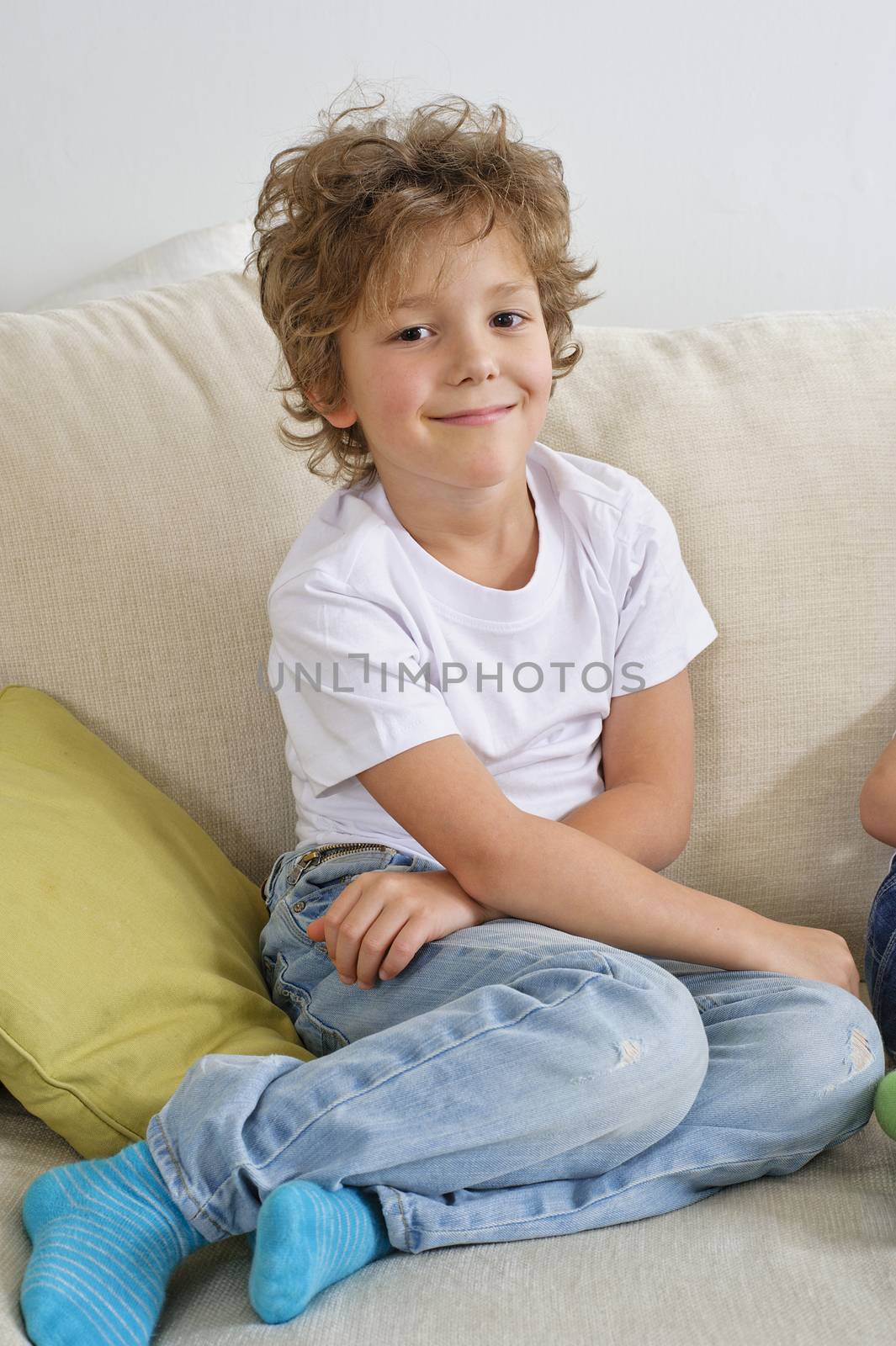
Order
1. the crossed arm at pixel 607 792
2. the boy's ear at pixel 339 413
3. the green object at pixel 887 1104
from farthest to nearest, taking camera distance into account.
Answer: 1. the boy's ear at pixel 339 413
2. the crossed arm at pixel 607 792
3. the green object at pixel 887 1104

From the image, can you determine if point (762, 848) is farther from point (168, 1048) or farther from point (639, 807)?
point (168, 1048)

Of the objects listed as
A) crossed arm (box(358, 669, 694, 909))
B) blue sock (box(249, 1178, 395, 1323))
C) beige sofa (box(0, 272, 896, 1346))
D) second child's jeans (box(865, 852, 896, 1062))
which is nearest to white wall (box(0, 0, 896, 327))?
beige sofa (box(0, 272, 896, 1346))

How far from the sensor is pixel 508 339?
40.7 inches

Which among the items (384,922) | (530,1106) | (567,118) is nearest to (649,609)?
(384,922)

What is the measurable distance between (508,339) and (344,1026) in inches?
22.2

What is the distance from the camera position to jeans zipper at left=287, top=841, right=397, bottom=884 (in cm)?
102

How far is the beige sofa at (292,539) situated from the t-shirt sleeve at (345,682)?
0.13 metres

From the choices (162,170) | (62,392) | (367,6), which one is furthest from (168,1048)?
(367,6)

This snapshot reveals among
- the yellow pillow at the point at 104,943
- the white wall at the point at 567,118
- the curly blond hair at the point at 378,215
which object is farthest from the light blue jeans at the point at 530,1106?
the white wall at the point at 567,118

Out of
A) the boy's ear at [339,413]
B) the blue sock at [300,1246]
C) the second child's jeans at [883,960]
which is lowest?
the second child's jeans at [883,960]

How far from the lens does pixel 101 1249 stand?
698 mm

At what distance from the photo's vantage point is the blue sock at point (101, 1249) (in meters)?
0.66

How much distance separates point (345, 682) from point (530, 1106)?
0.36 m

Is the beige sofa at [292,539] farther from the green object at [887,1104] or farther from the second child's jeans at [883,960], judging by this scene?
the green object at [887,1104]
